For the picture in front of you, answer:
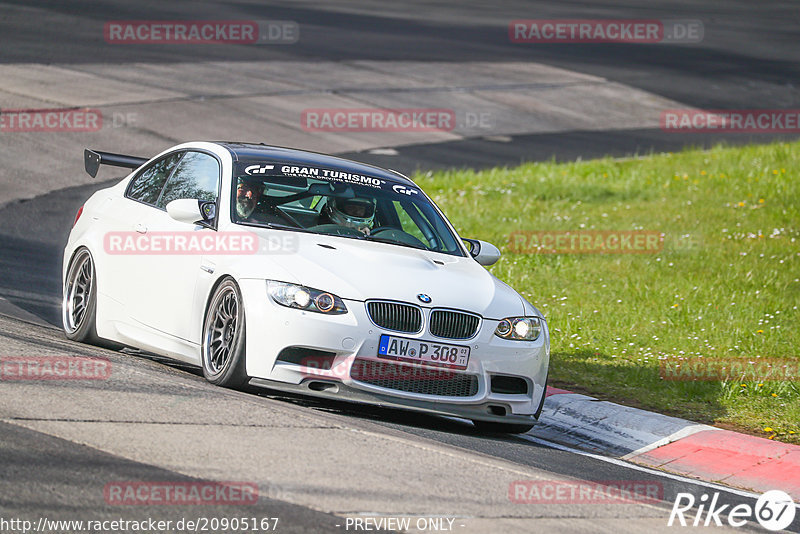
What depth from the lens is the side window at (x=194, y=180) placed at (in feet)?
28.6

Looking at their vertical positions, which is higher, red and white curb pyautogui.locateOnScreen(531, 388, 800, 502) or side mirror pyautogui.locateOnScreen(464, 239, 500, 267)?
side mirror pyautogui.locateOnScreen(464, 239, 500, 267)

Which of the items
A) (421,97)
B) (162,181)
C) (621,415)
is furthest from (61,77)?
(621,415)

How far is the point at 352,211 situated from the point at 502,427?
181cm

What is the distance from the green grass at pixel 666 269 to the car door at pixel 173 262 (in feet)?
11.1

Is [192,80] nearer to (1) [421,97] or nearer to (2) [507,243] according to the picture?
(1) [421,97]

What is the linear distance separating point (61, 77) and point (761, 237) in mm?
12467

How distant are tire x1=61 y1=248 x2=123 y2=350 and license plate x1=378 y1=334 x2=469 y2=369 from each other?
104 inches

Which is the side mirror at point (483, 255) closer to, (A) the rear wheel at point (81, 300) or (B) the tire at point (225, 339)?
(B) the tire at point (225, 339)

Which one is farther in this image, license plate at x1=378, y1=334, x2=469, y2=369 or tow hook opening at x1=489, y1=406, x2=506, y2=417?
tow hook opening at x1=489, y1=406, x2=506, y2=417

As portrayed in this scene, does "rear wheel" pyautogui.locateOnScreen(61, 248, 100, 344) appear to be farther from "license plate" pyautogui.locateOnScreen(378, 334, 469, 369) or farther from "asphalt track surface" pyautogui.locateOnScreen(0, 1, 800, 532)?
"license plate" pyautogui.locateOnScreen(378, 334, 469, 369)

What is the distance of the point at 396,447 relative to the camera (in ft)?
21.6

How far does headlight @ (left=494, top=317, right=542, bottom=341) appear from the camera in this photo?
780 centimetres

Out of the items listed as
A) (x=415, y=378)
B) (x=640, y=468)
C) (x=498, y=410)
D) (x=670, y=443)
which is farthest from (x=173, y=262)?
(x=670, y=443)

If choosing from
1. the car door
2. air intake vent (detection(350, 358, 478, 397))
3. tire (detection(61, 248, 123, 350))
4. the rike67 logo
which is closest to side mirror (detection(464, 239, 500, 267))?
air intake vent (detection(350, 358, 478, 397))
